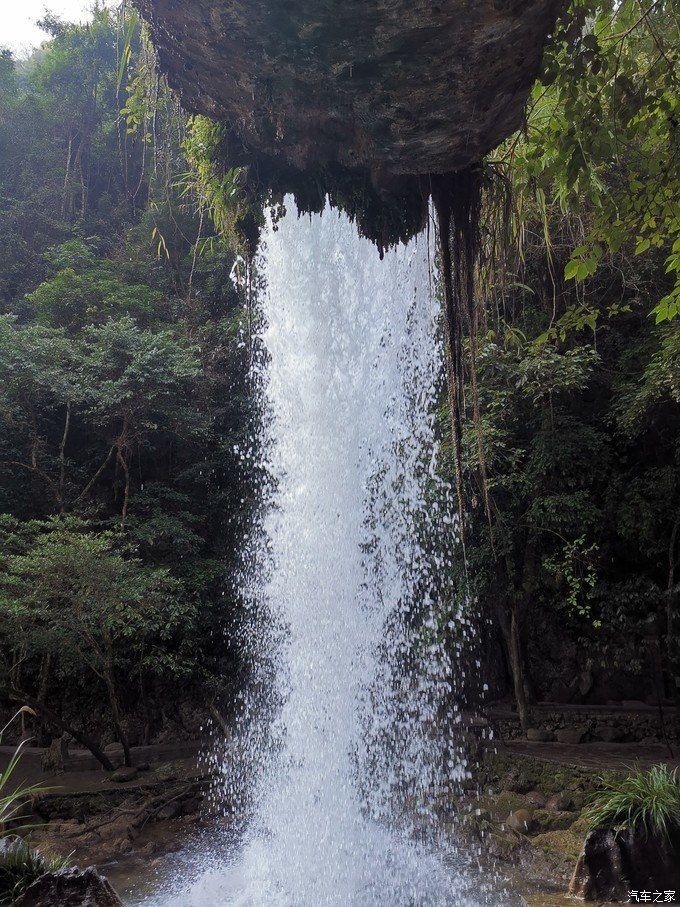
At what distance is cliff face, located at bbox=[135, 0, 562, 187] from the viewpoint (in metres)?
2.03

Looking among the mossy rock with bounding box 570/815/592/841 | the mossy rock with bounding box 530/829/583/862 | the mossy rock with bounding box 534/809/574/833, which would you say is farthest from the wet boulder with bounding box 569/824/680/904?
the mossy rock with bounding box 534/809/574/833

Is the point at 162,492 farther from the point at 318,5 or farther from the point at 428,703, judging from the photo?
the point at 318,5

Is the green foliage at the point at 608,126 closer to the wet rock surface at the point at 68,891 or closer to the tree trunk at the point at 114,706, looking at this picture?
the wet rock surface at the point at 68,891

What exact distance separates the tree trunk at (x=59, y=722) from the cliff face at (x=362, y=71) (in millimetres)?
6663

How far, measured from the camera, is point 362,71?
2184 mm

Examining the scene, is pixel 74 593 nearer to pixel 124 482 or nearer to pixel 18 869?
pixel 124 482

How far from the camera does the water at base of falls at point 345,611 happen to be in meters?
4.67

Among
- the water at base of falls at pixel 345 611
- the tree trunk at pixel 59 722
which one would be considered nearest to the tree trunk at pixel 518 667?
the water at base of falls at pixel 345 611

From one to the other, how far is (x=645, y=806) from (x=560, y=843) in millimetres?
1652

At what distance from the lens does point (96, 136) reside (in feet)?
50.8

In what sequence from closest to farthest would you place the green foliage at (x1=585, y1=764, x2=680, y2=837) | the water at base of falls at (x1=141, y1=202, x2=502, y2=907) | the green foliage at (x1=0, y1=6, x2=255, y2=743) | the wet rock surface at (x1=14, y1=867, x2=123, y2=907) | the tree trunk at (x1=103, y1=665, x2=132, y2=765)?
the wet rock surface at (x1=14, y1=867, x2=123, y2=907), the green foliage at (x1=585, y1=764, x2=680, y2=837), the water at base of falls at (x1=141, y1=202, x2=502, y2=907), the green foliage at (x1=0, y1=6, x2=255, y2=743), the tree trunk at (x1=103, y1=665, x2=132, y2=765)

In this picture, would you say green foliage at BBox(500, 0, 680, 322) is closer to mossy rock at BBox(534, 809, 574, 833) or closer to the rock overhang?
the rock overhang

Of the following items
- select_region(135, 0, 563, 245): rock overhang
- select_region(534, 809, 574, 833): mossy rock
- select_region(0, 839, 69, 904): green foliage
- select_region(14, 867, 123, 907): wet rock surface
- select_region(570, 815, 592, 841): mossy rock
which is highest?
select_region(135, 0, 563, 245): rock overhang

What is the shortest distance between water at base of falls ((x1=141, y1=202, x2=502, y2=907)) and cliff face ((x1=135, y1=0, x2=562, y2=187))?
140 cm
